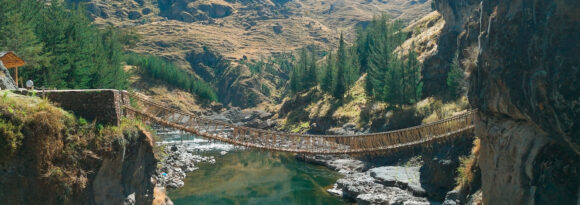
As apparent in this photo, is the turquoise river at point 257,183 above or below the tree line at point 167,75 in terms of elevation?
above

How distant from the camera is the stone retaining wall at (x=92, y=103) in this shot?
10.1m

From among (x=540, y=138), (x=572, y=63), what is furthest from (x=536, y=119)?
(x=572, y=63)

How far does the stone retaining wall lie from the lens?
10.1 metres

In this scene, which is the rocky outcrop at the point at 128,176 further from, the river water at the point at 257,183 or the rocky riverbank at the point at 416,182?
the rocky riverbank at the point at 416,182

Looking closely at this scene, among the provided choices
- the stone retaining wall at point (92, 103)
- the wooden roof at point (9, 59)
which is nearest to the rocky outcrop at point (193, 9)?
the wooden roof at point (9, 59)

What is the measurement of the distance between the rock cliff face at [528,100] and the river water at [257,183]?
9.84 m

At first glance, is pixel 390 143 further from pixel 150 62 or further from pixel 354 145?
pixel 150 62

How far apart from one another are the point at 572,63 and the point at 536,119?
4.69 ft

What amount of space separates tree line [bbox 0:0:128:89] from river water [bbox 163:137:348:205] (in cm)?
858

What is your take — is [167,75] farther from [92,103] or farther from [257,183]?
[92,103]

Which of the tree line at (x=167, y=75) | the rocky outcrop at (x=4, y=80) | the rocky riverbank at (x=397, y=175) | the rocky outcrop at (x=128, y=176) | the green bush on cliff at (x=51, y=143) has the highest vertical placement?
the rocky outcrop at (x=4, y=80)

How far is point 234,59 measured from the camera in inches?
4444

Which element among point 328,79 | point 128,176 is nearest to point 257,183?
point 128,176

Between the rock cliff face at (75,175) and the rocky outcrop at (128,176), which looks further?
the rocky outcrop at (128,176)
